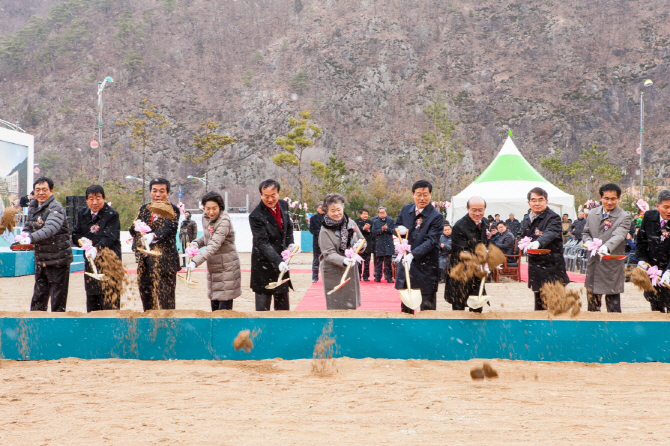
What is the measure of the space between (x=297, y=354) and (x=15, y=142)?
53.3 ft

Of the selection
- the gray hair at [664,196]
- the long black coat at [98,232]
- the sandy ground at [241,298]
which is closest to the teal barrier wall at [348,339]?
the long black coat at [98,232]

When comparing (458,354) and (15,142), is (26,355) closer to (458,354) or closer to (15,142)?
(458,354)

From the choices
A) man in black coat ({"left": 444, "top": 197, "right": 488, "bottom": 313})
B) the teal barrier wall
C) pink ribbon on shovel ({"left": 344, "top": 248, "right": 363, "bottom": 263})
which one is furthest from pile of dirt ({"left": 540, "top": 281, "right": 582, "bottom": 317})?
pink ribbon on shovel ({"left": 344, "top": 248, "right": 363, "bottom": 263})

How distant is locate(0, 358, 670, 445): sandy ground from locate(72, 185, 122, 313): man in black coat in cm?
102

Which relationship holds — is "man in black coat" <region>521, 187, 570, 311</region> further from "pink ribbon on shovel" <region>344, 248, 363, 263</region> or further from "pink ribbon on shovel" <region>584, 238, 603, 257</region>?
"pink ribbon on shovel" <region>344, 248, 363, 263</region>

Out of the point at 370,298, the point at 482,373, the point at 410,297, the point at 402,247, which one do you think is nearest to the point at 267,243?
the point at 402,247

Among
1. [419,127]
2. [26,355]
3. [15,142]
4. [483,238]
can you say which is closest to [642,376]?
[483,238]

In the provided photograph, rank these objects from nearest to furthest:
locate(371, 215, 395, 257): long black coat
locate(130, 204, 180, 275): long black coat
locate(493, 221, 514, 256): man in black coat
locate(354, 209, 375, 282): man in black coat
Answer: locate(130, 204, 180, 275): long black coat, locate(371, 215, 395, 257): long black coat, locate(354, 209, 375, 282): man in black coat, locate(493, 221, 514, 256): man in black coat

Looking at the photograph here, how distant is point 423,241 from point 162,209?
245 centimetres

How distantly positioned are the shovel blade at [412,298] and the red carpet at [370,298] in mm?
2829

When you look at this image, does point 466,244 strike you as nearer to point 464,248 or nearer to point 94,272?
point 464,248

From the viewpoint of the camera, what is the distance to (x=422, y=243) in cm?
536

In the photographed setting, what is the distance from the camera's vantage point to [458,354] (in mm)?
4891

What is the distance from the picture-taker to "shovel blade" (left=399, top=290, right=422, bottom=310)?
5188 millimetres
